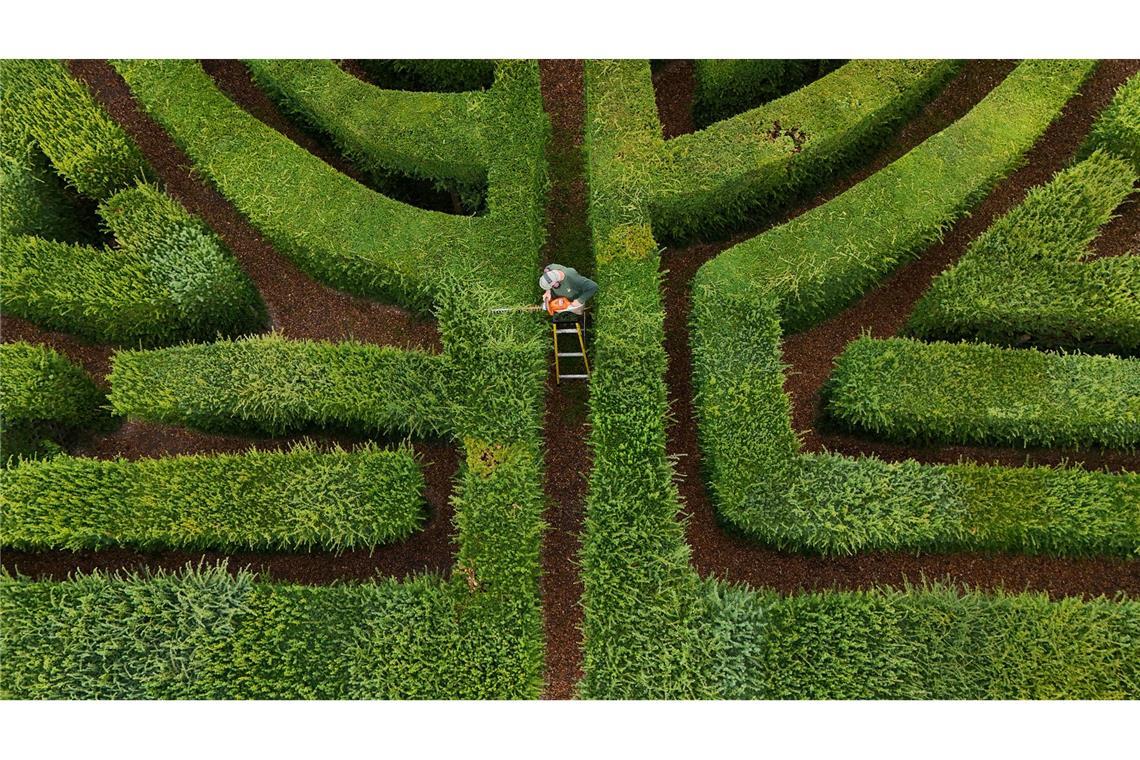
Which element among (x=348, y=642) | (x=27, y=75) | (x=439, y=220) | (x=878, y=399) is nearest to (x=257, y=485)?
(x=348, y=642)

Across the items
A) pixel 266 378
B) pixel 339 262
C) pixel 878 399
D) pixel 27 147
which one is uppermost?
pixel 27 147

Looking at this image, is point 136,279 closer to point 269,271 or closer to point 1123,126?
point 269,271

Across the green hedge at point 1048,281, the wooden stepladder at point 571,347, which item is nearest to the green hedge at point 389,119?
the wooden stepladder at point 571,347

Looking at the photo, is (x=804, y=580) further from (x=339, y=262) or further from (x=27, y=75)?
(x=27, y=75)

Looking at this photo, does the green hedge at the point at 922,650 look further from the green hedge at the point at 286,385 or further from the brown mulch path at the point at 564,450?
the green hedge at the point at 286,385

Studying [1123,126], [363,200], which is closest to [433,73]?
[363,200]
